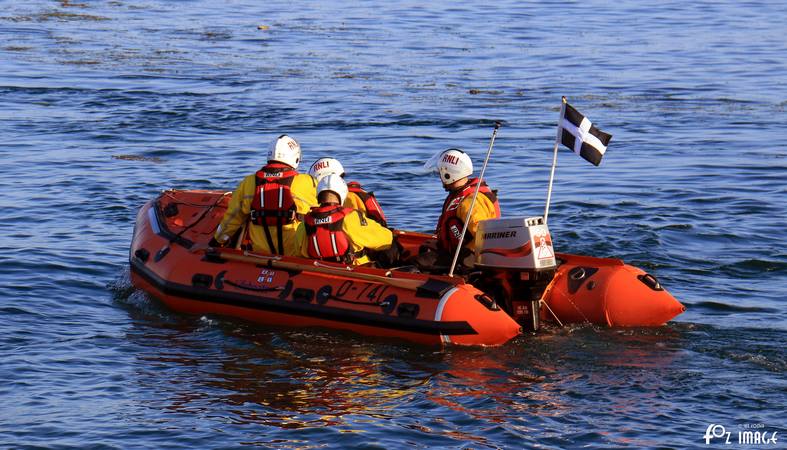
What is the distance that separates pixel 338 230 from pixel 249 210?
3.36 ft

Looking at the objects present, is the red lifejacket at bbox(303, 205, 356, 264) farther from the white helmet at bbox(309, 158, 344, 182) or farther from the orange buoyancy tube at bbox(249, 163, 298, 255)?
the white helmet at bbox(309, 158, 344, 182)

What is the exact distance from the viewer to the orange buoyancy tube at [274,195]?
405 inches

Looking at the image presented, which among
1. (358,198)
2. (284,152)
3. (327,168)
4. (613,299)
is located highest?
(284,152)

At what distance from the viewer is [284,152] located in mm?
10305

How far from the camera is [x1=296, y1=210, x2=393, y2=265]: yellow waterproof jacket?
386 inches

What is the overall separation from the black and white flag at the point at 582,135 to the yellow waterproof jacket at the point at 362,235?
161 centimetres

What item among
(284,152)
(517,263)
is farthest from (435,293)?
(284,152)

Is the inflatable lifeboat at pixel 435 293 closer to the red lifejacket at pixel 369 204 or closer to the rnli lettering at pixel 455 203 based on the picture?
the rnli lettering at pixel 455 203

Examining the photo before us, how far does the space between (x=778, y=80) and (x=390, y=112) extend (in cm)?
734

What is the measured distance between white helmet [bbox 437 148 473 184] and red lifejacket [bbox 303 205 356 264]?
0.78 m

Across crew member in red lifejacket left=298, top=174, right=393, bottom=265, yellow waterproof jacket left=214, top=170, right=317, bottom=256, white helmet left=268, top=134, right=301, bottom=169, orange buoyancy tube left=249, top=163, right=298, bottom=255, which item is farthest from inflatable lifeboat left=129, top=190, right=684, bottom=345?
white helmet left=268, top=134, right=301, bottom=169

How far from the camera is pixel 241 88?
71.8ft

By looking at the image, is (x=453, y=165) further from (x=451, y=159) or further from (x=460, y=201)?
(x=460, y=201)

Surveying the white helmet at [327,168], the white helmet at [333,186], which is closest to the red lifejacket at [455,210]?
the white helmet at [333,186]
